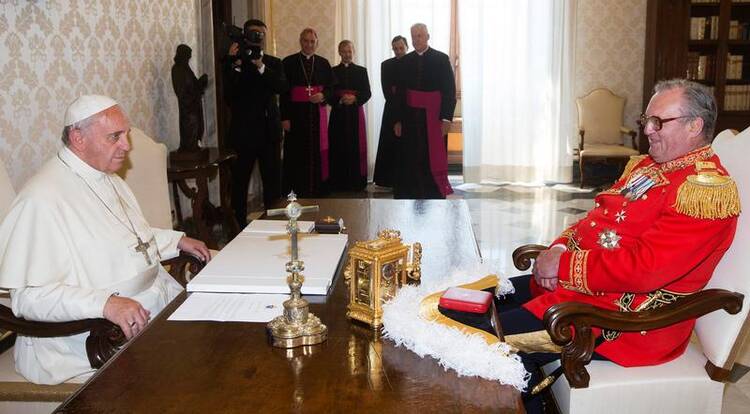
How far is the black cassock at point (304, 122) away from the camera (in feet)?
23.9

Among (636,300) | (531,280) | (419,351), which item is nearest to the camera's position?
(419,351)

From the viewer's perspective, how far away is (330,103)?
299 inches

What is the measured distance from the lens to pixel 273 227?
273 centimetres

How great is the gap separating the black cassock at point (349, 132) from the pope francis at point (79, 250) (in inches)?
210

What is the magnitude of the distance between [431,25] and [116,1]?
5.05m

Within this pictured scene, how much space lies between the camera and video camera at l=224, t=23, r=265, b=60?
576 centimetres

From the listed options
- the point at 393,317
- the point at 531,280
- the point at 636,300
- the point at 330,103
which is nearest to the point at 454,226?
the point at 531,280

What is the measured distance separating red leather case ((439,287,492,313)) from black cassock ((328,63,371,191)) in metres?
5.99

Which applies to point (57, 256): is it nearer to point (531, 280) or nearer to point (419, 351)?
point (419, 351)

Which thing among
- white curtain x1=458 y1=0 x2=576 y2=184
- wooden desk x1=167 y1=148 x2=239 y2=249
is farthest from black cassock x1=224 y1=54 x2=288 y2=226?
white curtain x1=458 y1=0 x2=576 y2=184

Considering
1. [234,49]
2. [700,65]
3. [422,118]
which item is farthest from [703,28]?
[234,49]

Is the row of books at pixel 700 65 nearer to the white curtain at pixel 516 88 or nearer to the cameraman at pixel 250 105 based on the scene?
the white curtain at pixel 516 88

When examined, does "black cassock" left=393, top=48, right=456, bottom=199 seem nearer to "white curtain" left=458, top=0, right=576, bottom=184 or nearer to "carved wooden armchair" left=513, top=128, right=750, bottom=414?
"white curtain" left=458, top=0, right=576, bottom=184

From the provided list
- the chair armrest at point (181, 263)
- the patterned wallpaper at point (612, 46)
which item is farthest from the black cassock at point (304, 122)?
the chair armrest at point (181, 263)
